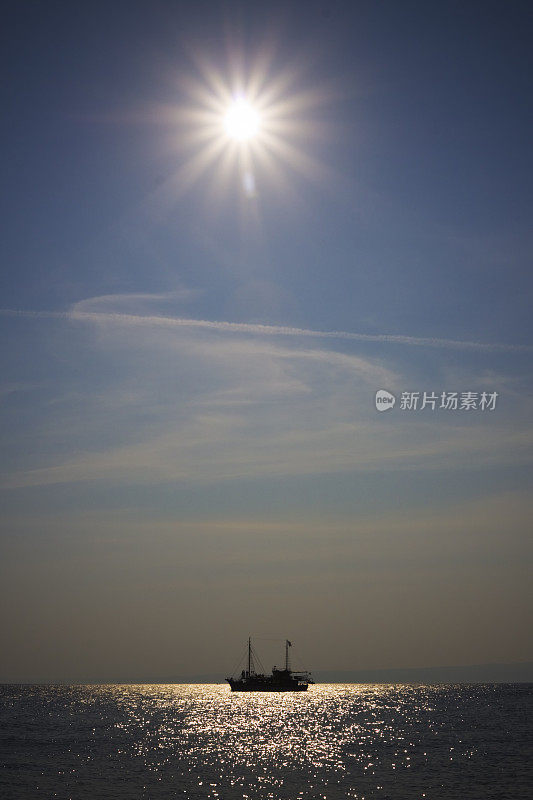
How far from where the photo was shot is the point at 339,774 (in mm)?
70938

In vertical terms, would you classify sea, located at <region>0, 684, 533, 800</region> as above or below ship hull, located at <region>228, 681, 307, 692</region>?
below

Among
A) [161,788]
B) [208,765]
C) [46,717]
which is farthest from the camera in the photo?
[46,717]

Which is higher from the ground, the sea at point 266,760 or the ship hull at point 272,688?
the ship hull at point 272,688

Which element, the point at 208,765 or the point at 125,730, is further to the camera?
the point at 125,730

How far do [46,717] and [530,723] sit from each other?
300ft

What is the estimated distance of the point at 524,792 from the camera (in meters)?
61.0

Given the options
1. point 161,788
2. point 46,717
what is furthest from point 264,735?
point 46,717

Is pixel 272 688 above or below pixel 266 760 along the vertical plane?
above

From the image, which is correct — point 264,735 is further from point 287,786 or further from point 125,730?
point 287,786

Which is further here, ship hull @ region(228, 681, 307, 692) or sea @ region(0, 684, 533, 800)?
ship hull @ region(228, 681, 307, 692)

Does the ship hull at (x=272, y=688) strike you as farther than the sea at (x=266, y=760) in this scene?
Yes

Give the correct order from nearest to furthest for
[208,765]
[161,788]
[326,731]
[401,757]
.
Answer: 1. [161,788]
2. [208,765]
3. [401,757]
4. [326,731]

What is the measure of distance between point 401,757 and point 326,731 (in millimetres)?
39387

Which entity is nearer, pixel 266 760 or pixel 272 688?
pixel 266 760
